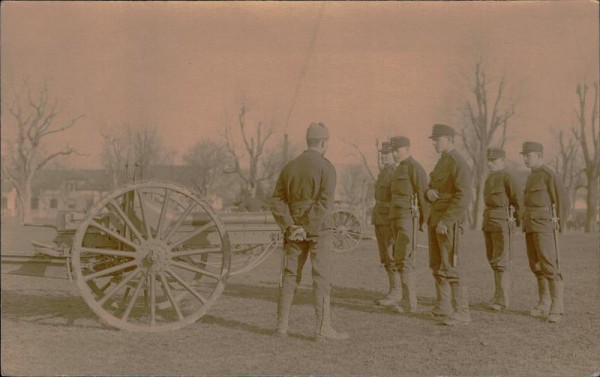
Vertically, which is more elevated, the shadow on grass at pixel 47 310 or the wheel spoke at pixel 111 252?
the wheel spoke at pixel 111 252

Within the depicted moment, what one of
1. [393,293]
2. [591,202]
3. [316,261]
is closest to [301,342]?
[316,261]

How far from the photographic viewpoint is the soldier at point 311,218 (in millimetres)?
4957

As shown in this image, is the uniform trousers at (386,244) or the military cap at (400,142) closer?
the military cap at (400,142)

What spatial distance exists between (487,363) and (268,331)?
2.03m

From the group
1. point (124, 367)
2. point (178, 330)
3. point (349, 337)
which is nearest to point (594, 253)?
point (349, 337)

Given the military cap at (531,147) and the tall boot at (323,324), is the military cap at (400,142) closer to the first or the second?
the military cap at (531,147)

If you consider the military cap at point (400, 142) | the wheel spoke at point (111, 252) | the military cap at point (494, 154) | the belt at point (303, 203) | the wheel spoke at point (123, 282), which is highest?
the military cap at point (400, 142)

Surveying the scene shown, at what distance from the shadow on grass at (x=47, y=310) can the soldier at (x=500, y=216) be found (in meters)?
4.47

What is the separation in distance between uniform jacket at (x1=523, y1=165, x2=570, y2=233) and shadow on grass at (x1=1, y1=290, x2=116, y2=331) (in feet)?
15.3

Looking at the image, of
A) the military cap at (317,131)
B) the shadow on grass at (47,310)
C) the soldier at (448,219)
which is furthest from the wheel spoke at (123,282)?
the soldier at (448,219)

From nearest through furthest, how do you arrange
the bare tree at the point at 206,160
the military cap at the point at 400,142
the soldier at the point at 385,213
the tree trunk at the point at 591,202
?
the military cap at the point at 400,142
the soldier at the point at 385,213
the tree trunk at the point at 591,202
the bare tree at the point at 206,160

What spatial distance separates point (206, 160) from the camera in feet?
118

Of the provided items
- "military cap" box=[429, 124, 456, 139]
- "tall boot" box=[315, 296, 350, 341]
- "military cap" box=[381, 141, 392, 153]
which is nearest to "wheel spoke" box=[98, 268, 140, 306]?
"tall boot" box=[315, 296, 350, 341]

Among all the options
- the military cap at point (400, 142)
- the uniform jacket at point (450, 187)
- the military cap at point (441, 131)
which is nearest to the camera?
the uniform jacket at point (450, 187)
